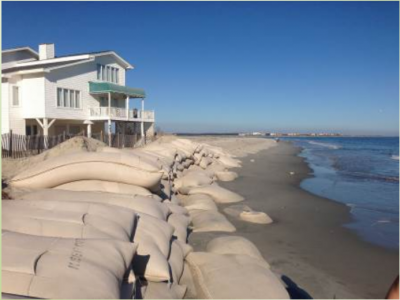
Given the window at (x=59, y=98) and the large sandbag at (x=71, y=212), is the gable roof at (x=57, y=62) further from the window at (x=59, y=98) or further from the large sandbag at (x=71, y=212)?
the large sandbag at (x=71, y=212)

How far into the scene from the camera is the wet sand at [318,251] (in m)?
4.75

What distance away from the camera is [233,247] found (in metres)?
4.93

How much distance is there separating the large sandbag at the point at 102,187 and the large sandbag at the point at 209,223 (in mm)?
1278

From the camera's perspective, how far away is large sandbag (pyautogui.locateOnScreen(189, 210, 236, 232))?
6.46 meters

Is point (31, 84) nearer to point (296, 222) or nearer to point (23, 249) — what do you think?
point (296, 222)

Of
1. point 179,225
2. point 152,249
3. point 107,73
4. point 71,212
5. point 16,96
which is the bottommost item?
point 179,225

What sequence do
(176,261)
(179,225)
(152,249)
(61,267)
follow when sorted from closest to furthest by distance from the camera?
(61,267) < (152,249) < (176,261) < (179,225)

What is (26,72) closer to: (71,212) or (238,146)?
(71,212)

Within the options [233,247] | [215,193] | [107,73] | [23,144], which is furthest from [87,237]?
[107,73]

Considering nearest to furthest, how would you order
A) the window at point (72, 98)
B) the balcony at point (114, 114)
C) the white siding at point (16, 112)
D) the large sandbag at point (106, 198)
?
the large sandbag at point (106, 198) → the white siding at point (16, 112) → the window at point (72, 98) → the balcony at point (114, 114)

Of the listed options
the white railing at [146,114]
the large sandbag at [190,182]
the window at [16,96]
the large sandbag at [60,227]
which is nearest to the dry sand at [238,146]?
the white railing at [146,114]

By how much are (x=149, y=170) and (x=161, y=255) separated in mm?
2386

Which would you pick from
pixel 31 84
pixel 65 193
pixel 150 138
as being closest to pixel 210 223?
pixel 65 193

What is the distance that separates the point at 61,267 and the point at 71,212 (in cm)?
132
